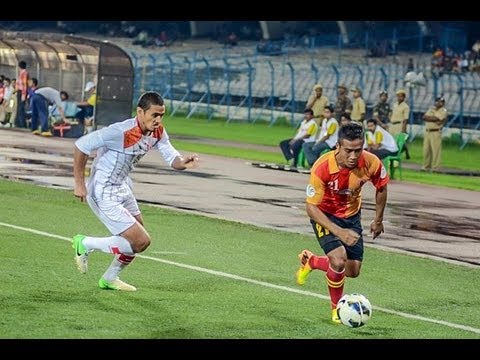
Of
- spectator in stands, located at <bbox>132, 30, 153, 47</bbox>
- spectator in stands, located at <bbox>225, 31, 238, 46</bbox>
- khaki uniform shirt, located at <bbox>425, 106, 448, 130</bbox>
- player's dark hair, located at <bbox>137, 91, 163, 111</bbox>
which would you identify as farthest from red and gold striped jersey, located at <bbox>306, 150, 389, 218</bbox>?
spectator in stands, located at <bbox>132, 30, 153, 47</bbox>

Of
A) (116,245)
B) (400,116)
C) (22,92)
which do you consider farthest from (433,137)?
(116,245)

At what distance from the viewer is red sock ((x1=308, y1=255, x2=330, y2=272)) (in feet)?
42.7

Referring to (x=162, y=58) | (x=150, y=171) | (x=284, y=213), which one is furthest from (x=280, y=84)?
(x=284, y=213)

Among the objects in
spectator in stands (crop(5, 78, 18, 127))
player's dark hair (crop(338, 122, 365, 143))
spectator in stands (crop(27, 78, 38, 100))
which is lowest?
spectator in stands (crop(5, 78, 18, 127))

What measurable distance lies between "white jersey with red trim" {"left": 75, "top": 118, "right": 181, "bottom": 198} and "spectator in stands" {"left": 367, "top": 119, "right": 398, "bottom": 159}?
687 inches

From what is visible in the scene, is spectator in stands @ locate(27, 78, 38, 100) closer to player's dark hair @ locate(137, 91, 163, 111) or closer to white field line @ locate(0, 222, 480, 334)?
white field line @ locate(0, 222, 480, 334)

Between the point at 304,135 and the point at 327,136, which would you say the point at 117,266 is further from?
the point at 304,135

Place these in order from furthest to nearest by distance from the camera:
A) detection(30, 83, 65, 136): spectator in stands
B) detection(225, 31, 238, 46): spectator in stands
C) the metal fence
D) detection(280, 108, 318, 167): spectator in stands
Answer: detection(225, 31, 238, 46): spectator in stands < the metal fence < detection(30, 83, 65, 136): spectator in stands < detection(280, 108, 318, 167): spectator in stands

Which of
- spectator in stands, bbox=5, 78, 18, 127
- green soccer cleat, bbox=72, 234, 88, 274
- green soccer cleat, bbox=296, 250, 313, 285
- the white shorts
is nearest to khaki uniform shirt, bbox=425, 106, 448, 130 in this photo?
spectator in stands, bbox=5, 78, 18, 127

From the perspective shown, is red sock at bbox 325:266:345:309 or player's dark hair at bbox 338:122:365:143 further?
red sock at bbox 325:266:345:309

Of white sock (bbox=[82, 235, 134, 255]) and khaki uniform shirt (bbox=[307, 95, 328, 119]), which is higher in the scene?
white sock (bbox=[82, 235, 134, 255])

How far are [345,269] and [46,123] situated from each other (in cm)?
2888

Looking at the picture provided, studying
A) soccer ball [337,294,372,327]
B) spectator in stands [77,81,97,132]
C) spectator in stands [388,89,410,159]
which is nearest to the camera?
soccer ball [337,294,372,327]

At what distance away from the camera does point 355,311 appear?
38.9 feet
